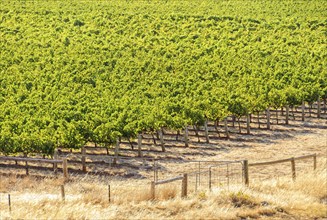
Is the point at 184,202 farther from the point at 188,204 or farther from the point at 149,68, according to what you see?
the point at 149,68

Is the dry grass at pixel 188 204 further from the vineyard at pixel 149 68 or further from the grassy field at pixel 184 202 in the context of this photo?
the vineyard at pixel 149 68

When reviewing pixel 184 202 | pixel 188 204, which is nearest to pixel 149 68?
pixel 184 202

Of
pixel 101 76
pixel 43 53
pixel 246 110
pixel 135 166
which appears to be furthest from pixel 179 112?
pixel 43 53

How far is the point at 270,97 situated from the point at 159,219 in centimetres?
3707

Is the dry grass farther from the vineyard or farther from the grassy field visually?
the vineyard

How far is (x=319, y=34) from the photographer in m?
93.9

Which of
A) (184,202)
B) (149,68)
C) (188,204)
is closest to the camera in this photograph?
(188,204)

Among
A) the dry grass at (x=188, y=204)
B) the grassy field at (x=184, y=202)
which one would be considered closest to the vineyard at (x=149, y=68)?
the grassy field at (x=184, y=202)

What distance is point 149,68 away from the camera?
7169cm

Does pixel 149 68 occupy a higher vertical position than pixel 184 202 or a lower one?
higher

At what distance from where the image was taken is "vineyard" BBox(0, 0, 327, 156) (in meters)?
48.5

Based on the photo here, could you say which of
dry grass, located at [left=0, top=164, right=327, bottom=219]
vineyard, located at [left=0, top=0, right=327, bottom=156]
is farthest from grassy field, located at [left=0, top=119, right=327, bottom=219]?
vineyard, located at [left=0, top=0, right=327, bottom=156]

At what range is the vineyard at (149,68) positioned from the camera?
1911 inches

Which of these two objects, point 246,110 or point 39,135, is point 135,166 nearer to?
point 39,135
